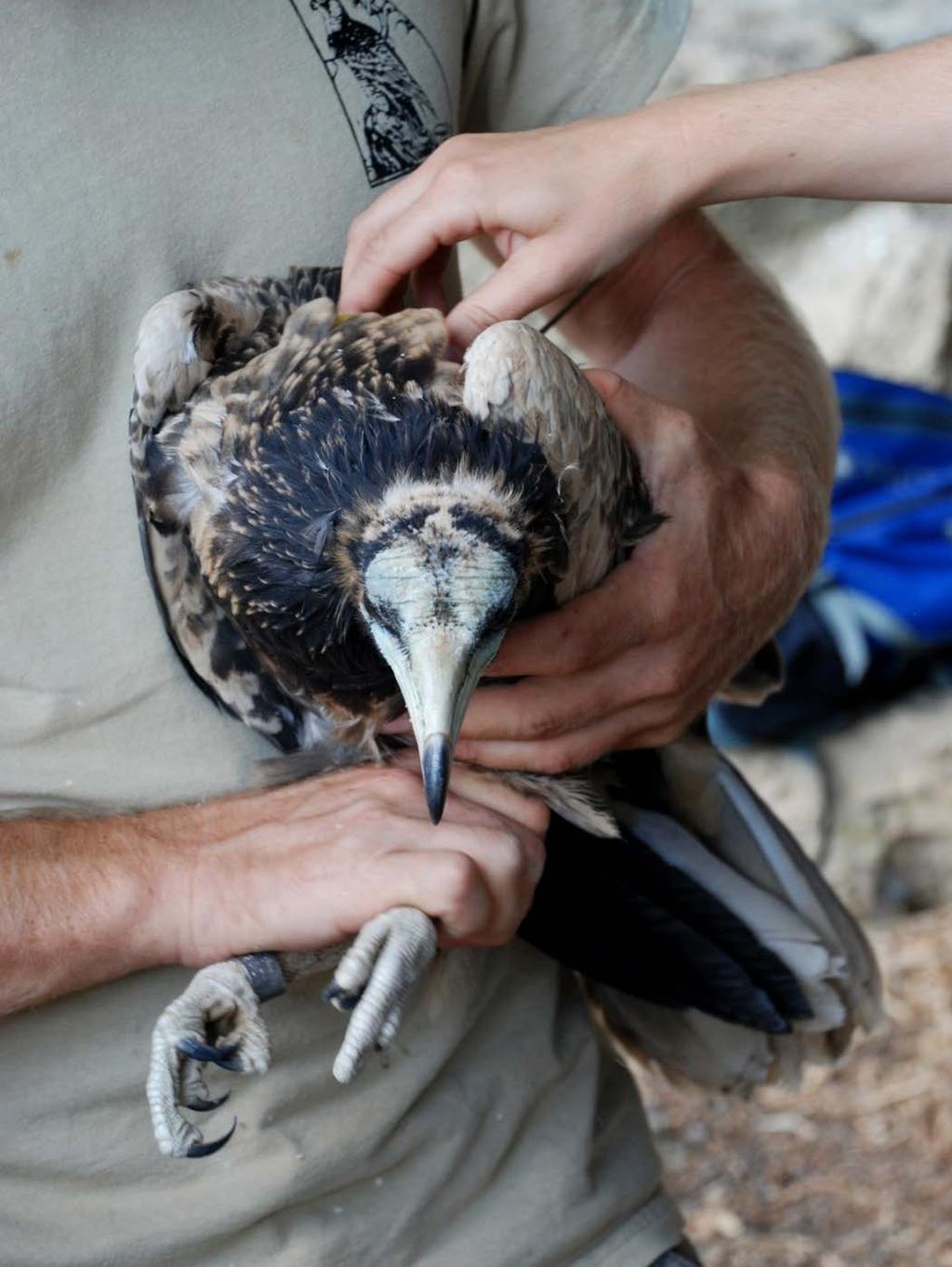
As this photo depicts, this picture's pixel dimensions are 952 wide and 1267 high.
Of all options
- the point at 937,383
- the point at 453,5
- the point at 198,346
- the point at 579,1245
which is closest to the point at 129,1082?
the point at 579,1245

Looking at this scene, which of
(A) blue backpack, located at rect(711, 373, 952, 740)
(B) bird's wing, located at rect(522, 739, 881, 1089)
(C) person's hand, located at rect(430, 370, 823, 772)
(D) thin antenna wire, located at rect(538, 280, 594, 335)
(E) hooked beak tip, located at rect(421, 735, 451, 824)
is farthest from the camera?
(A) blue backpack, located at rect(711, 373, 952, 740)

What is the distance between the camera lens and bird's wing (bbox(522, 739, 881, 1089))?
195 centimetres

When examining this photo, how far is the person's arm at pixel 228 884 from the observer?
4.79 ft

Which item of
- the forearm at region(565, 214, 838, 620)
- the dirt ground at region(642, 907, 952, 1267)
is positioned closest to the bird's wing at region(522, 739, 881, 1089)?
the forearm at region(565, 214, 838, 620)

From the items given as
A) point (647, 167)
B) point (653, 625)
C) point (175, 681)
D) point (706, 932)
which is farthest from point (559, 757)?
point (647, 167)

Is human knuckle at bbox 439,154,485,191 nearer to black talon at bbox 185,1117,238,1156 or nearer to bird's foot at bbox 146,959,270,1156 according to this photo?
bird's foot at bbox 146,959,270,1156

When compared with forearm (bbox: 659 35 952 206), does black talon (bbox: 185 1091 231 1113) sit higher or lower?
lower

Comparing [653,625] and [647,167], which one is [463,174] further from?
[653,625]

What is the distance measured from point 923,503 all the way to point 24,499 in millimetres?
3064

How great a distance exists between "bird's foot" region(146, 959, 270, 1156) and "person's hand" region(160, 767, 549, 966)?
0.03m

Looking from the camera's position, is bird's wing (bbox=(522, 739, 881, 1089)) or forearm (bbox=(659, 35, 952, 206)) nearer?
forearm (bbox=(659, 35, 952, 206))

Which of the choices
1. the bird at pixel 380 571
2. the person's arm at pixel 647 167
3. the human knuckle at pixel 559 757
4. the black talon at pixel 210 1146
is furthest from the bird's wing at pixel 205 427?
the black talon at pixel 210 1146

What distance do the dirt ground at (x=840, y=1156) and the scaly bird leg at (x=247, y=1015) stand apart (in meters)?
2.40

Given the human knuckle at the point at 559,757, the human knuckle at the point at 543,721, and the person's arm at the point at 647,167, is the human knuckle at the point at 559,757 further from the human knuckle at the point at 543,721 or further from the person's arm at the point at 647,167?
the person's arm at the point at 647,167
